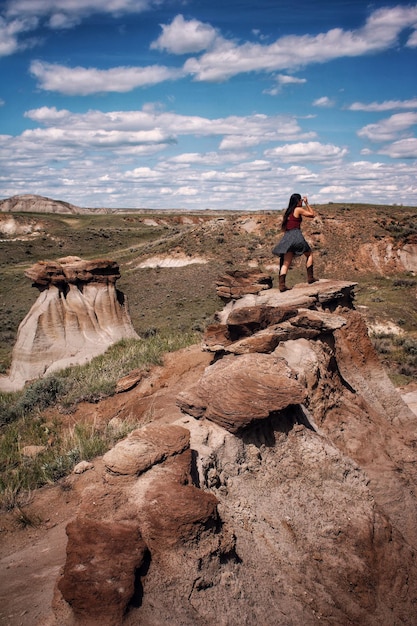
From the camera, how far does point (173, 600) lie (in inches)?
116

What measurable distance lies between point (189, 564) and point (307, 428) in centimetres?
229

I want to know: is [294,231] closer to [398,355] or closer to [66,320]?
[66,320]

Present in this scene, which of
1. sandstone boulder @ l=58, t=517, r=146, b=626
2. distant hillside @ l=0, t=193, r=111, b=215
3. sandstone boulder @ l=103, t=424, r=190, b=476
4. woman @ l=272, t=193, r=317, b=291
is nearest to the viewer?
sandstone boulder @ l=58, t=517, r=146, b=626

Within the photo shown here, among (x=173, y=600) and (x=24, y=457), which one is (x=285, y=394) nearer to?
(x=173, y=600)

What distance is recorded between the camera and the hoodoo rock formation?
46.8 ft

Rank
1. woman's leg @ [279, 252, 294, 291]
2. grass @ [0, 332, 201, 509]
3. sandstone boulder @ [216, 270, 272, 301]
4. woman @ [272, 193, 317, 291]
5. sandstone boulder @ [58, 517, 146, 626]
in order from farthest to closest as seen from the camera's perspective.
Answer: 1. sandstone boulder @ [216, 270, 272, 301]
2. woman's leg @ [279, 252, 294, 291]
3. woman @ [272, 193, 317, 291]
4. grass @ [0, 332, 201, 509]
5. sandstone boulder @ [58, 517, 146, 626]

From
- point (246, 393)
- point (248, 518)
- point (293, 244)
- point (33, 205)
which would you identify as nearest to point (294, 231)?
point (293, 244)

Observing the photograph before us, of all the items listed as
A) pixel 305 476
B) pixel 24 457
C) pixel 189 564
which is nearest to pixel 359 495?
pixel 305 476

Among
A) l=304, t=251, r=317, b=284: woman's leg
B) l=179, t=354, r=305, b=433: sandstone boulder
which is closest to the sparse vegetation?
l=304, t=251, r=317, b=284: woman's leg

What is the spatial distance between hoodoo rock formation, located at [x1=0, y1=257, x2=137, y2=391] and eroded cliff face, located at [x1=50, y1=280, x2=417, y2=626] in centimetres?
976

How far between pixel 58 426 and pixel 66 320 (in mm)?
7464

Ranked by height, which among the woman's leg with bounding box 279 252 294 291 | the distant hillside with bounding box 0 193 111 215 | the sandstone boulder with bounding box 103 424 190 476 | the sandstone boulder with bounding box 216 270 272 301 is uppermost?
the distant hillside with bounding box 0 193 111 215

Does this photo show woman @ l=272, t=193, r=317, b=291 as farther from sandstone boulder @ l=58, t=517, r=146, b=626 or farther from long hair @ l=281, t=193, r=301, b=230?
sandstone boulder @ l=58, t=517, r=146, b=626

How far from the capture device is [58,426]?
8.12 m
